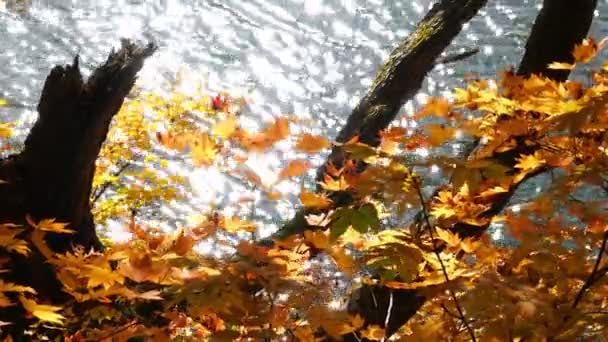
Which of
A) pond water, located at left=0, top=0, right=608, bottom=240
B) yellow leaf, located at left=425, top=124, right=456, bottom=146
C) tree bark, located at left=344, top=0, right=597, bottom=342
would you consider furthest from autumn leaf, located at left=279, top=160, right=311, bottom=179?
pond water, located at left=0, top=0, right=608, bottom=240

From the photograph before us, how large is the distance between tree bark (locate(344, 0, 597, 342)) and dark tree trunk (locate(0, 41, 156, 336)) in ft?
5.54

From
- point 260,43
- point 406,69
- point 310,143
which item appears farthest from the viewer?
point 260,43

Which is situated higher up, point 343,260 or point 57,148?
point 57,148

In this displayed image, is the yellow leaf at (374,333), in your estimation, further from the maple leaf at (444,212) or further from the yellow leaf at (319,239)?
the maple leaf at (444,212)

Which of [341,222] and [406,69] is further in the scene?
[406,69]

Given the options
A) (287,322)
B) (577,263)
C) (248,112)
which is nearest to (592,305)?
(577,263)

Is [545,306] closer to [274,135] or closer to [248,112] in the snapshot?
[274,135]

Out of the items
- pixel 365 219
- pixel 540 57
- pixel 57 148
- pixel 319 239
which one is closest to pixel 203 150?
pixel 319 239

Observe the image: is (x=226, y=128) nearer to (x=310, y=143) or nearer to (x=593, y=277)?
(x=310, y=143)

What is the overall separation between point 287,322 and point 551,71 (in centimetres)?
187

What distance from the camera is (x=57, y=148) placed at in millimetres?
3557

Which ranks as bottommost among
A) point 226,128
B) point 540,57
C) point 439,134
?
point 439,134

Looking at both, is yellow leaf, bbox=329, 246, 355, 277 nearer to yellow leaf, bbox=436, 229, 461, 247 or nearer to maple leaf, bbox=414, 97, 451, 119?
yellow leaf, bbox=436, 229, 461, 247

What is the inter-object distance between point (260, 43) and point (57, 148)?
16.4m
